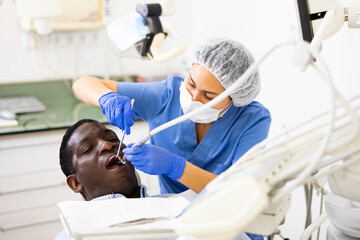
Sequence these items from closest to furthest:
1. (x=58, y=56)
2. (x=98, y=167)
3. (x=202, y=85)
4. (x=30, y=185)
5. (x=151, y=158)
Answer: (x=151, y=158) → (x=202, y=85) → (x=98, y=167) → (x=30, y=185) → (x=58, y=56)

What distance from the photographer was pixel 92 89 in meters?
1.71

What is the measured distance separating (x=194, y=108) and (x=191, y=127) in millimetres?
144

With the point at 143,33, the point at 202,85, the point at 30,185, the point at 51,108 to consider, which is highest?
the point at 143,33

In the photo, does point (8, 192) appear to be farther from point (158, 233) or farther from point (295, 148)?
point (295, 148)

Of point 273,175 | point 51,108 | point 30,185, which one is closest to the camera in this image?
point 273,175

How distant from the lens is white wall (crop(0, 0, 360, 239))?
6.80 ft

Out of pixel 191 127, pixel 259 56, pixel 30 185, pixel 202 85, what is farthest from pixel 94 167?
pixel 259 56

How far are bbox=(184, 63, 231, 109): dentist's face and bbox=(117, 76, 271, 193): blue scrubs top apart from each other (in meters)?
0.13

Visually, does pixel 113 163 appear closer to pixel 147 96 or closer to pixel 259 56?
pixel 147 96

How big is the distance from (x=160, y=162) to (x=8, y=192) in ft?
4.90

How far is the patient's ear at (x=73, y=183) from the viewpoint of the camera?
1.67m

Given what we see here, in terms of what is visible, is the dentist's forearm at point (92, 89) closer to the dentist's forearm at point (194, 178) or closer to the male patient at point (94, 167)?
the male patient at point (94, 167)

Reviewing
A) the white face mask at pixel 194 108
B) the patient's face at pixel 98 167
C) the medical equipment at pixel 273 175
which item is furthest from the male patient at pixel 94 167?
the medical equipment at pixel 273 175

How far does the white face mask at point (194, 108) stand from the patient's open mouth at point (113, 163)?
327 millimetres
